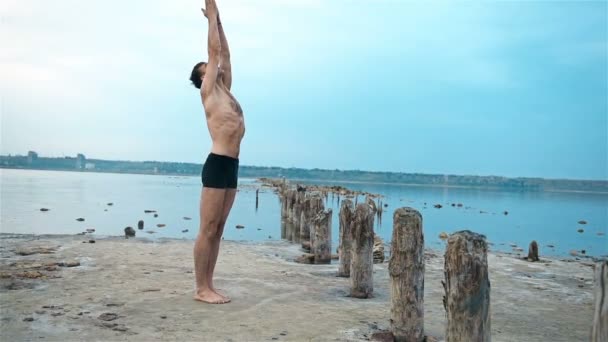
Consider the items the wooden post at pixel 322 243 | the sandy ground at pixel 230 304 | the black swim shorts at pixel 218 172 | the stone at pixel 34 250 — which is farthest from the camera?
the wooden post at pixel 322 243

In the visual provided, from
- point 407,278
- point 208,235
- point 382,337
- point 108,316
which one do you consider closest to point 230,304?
point 208,235

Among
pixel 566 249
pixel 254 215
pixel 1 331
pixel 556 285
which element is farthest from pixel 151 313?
pixel 254 215

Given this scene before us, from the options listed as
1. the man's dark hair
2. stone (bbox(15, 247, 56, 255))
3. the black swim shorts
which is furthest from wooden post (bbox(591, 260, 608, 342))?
stone (bbox(15, 247, 56, 255))

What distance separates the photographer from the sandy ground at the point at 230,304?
5113 millimetres

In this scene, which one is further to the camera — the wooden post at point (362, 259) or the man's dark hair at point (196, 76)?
the wooden post at point (362, 259)

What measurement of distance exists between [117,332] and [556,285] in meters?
7.83

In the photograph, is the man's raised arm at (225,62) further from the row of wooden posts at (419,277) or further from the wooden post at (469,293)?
the wooden post at (469,293)

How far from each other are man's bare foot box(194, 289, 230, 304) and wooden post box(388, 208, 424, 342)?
2117 mm

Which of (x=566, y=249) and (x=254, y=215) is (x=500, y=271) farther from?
(x=254, y=215)

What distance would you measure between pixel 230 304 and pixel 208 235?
887 mm

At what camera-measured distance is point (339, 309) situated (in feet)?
20.9

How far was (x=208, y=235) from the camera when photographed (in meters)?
6.25

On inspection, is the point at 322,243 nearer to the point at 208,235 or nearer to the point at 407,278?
the point at 208,235

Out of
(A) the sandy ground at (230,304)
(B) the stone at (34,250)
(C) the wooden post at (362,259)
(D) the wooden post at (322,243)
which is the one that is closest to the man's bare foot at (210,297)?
(A) the sandy ground at (230,304)
